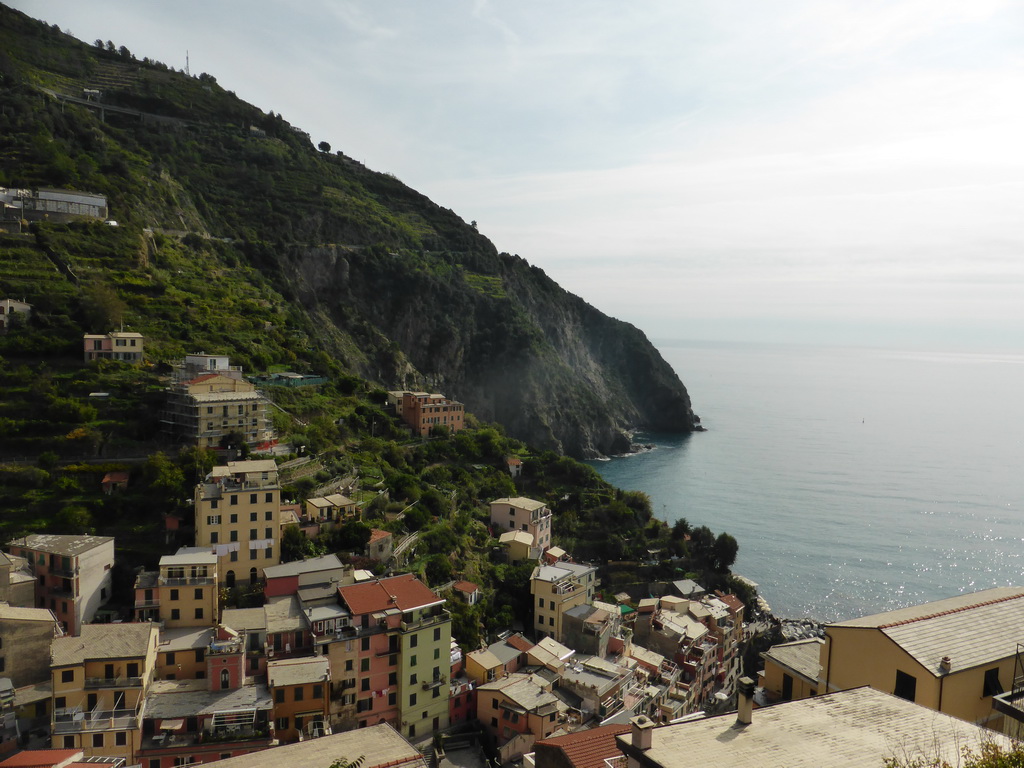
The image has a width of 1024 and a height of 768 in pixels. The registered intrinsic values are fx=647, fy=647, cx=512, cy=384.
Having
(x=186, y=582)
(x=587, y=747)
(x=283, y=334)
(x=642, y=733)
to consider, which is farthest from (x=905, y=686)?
(x=283, y=334)

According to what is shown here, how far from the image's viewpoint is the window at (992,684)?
7.90 m

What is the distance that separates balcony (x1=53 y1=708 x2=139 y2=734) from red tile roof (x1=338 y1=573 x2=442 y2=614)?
6.09 meters

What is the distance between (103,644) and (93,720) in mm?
1872

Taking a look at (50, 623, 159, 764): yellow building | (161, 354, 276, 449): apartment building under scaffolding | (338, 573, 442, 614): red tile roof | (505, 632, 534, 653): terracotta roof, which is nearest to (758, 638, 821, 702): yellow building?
(338, 573, 442, 614): red tile roof

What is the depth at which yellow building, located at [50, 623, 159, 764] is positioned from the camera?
15.4 m

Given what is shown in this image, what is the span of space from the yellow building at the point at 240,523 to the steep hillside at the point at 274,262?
1432 cm

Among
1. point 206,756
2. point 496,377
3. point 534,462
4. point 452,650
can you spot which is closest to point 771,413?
point 496,377

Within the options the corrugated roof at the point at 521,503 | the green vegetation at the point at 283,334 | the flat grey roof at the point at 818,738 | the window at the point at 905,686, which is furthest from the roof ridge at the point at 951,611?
the corrugated roof at the point at 521,503

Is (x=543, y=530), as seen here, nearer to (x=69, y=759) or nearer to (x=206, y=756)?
(x=206, y=756)

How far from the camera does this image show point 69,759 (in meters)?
13.6

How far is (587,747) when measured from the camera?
9.92 meters

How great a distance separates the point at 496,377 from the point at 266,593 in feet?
194

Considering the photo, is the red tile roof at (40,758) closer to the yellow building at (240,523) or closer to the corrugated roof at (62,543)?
the corrugated roof at (62,543)

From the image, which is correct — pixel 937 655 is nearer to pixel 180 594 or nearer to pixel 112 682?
pixel 112 682
